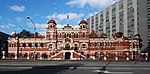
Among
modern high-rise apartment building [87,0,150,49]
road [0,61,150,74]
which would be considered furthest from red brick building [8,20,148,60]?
road [0,61,150,74]

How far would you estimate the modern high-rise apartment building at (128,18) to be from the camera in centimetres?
12218

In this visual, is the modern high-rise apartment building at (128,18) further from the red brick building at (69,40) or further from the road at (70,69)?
the road at (70,69)

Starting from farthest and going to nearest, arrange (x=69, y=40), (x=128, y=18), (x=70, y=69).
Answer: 1. (x=128, y=18)
2. (x=69, y=40)
3. (x=70, y=69)

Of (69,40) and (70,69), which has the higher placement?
(69,40)

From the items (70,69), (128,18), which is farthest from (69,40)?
(128,18)

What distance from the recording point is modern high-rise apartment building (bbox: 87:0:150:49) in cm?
12218

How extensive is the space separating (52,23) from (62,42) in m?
7.33

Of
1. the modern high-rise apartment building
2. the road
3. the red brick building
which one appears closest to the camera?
the road

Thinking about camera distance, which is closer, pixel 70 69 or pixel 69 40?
pixel 70 69

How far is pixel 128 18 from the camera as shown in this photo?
135750 millimetres

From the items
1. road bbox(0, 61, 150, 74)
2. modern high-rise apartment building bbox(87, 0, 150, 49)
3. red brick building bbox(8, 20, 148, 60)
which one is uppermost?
modern high-rise apartment building bbox(87, 0, 150, 49)

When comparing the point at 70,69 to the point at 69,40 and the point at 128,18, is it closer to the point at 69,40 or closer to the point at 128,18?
the point at 69,40

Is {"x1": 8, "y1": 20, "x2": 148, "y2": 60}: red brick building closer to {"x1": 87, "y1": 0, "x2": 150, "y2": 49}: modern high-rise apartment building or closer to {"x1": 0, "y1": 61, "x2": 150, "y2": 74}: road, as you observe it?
{"x1": 87, "y1": 0, "x2": 150, "y2": 49}: modern high-rise apartment building

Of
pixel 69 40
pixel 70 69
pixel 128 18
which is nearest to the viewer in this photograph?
pixel 70 69
